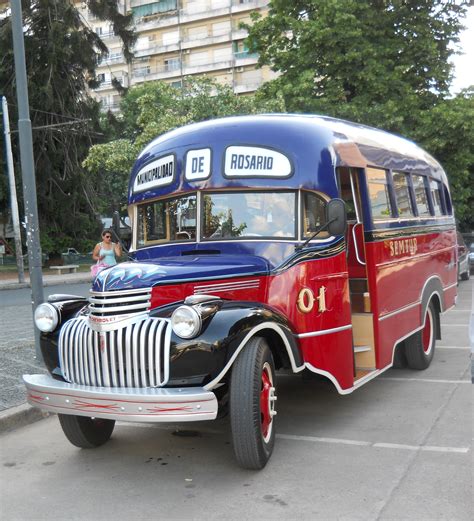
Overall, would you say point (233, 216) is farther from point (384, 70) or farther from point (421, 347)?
point (384, 70)

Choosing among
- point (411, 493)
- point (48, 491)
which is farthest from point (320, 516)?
point (48, 491)

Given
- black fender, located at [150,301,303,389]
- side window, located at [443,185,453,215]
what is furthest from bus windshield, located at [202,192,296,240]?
side window, located at [443,185,453,215]

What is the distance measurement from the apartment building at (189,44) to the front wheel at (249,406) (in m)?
51.6

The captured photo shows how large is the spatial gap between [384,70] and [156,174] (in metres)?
15.8

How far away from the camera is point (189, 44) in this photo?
59125 mm

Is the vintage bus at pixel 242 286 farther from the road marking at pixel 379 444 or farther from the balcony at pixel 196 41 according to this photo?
the balcony at pixel 196 41

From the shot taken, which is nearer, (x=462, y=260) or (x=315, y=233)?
(x=315, y=233)

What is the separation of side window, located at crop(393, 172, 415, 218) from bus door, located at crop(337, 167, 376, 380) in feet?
2.87

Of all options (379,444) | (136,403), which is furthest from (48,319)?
(379,444)

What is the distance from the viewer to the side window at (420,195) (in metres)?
7.58

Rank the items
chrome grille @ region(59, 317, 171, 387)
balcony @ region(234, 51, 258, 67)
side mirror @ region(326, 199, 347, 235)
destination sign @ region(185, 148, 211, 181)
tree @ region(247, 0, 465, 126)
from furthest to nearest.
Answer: balcony @ region(234, 51, 258, 67) → tree @ region(247, 0, 465, 126) → destination sign @ region(185, 148, 211, 181) → side mirror @ region(326, 199, 347, 235) → chrome grille @ region(59, 317, 171, 387)

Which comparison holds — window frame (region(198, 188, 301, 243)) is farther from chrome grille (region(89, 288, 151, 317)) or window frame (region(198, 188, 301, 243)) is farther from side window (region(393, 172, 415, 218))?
side window (region(393, 172, 415, 218))

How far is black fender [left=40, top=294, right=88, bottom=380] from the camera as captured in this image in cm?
477

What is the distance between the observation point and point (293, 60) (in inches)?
840
